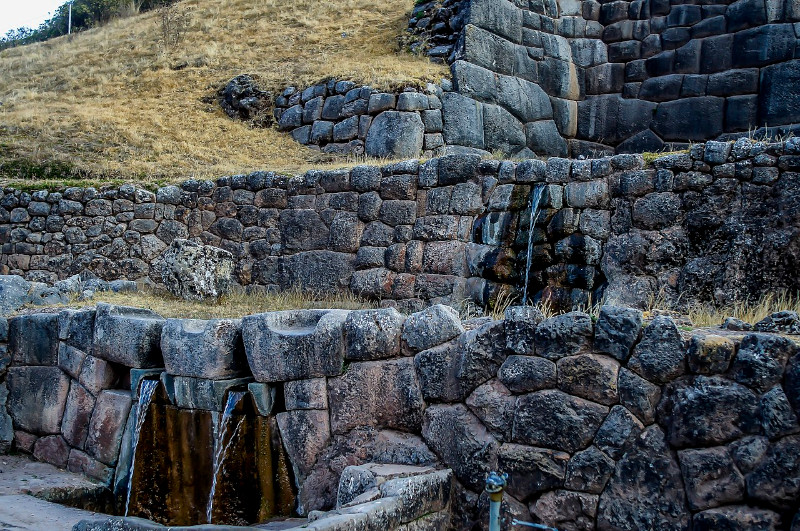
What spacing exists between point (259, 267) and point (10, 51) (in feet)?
79.2

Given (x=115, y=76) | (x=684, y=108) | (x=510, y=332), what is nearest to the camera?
(x=510, y=332)

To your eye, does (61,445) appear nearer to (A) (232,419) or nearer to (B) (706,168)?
(A) (232,419)

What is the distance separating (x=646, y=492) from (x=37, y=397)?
20.1ft

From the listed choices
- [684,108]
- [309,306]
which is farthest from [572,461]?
[684,108]

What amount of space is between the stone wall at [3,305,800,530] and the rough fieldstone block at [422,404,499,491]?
0.04 feet

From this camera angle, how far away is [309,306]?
31.8 ft

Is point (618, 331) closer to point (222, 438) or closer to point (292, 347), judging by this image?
point (292, 347)

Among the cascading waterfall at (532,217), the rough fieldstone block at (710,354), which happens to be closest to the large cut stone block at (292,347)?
the rough fieldstone block at (710,354)

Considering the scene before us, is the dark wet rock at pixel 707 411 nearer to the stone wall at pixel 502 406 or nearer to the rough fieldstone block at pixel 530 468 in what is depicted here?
the stone wall at pixel 502 406

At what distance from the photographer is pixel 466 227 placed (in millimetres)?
9977

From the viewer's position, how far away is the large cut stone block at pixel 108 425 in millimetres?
7391

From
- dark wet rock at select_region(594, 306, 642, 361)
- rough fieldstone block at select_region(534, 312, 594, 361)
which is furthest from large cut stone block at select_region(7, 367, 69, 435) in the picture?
dark wet rock at select_region(594, 306, 642, 361)

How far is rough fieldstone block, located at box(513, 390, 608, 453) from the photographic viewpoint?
502 centimetres

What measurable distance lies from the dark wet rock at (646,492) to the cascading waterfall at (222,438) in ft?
10.5
